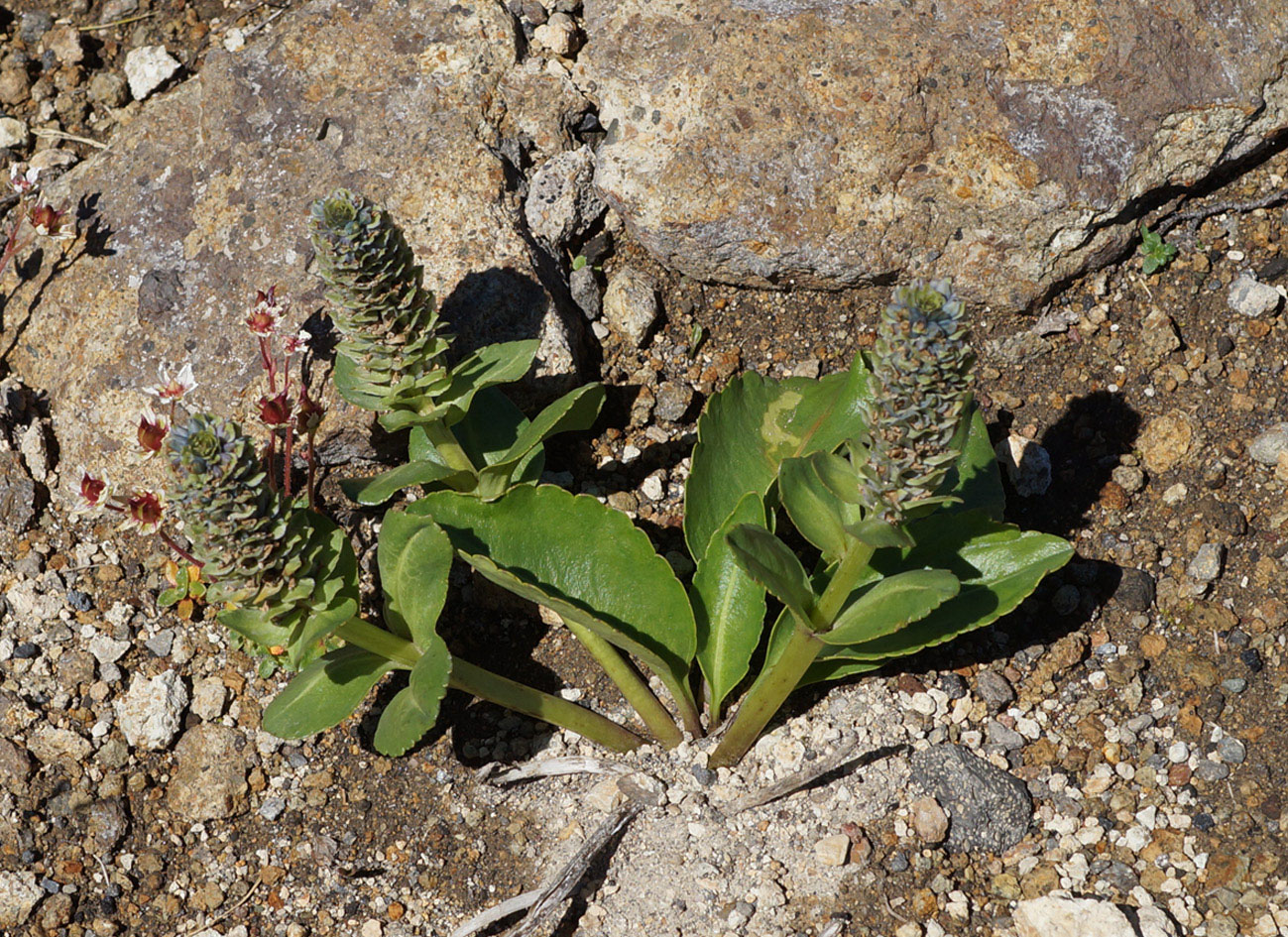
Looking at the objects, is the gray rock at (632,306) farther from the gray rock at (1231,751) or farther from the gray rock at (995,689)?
the gray rock at (1231,751)

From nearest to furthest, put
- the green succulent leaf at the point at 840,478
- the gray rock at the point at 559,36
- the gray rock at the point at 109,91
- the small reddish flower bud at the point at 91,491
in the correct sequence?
the green succulent leaf at the point at 840,478
the small reddish flower bud at the point at 91,491
the gray rock at the point at 559,36
the gray rock at the point at 109,91

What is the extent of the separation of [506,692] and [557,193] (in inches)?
74.1

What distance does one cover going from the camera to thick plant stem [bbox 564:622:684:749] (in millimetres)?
3556

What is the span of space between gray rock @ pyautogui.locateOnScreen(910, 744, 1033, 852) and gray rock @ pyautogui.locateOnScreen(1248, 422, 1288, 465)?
1432 millimetres

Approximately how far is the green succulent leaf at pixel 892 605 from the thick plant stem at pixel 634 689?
0.72 m

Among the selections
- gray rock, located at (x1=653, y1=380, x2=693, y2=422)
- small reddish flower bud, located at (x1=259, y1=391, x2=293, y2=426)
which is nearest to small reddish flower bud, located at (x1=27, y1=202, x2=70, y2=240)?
small reddish flower bud, located at (x1=259, y1=391, x2=293, y2=426)

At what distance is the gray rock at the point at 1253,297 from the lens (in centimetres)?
420

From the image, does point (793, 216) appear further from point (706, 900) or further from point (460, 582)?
point (706, 900)

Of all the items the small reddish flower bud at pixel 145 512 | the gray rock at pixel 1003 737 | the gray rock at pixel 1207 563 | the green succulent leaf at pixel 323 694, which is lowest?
the gray rock at pixel 1207 563

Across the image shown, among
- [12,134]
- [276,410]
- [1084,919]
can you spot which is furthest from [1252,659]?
[12,134]

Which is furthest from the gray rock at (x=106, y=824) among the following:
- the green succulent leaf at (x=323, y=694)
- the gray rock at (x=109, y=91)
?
the gray rock at (x=109, y=91)

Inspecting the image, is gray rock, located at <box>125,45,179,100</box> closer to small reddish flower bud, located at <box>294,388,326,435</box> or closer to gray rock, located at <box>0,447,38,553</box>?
gray rock, located at <box>0,447,38,553</box>

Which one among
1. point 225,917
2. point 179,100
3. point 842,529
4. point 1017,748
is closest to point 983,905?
point 1017,748

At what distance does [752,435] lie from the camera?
3676 mm
